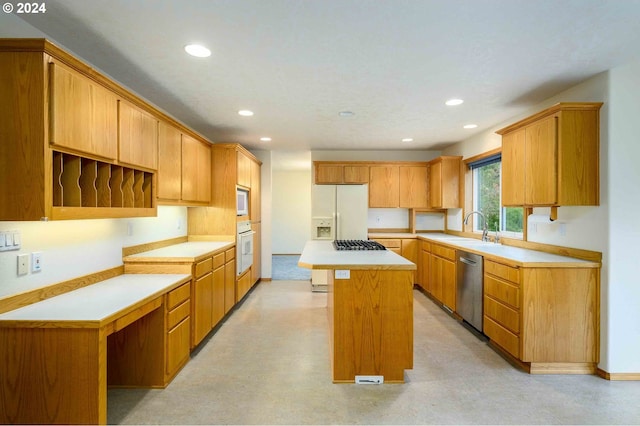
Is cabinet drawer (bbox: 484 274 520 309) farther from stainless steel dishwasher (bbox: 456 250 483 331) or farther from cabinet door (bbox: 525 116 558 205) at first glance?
cabinet door (bbox: 525 116 558 205)

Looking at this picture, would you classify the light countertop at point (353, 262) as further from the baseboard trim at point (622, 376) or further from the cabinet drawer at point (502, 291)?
the baseboard trim at point (622, 376)

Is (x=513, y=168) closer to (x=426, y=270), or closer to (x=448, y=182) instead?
(x=448, y=182)

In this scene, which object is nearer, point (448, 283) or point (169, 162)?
point (169, 162)

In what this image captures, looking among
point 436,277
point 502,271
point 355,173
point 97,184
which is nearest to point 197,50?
point 97,184

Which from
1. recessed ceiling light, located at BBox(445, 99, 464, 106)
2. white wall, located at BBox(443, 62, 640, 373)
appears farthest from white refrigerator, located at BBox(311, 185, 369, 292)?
white wall, located at BBox(443, 62, 640, 373)

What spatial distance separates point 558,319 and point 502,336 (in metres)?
0.49

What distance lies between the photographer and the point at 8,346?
1643 mm

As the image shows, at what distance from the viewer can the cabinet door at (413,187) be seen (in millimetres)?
5516

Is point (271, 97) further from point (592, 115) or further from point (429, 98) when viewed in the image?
point (592, 115)

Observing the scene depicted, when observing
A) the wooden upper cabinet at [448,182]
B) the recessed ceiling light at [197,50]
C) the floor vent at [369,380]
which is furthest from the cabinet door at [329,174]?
the floor vent at [369,380]

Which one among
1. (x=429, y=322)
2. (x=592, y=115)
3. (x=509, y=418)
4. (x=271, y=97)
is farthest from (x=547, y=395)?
(x=271, y=97)

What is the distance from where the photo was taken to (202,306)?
10.0 ft

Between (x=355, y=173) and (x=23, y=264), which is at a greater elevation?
(x=355, y=173)

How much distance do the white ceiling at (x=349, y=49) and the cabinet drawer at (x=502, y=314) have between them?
196cm
